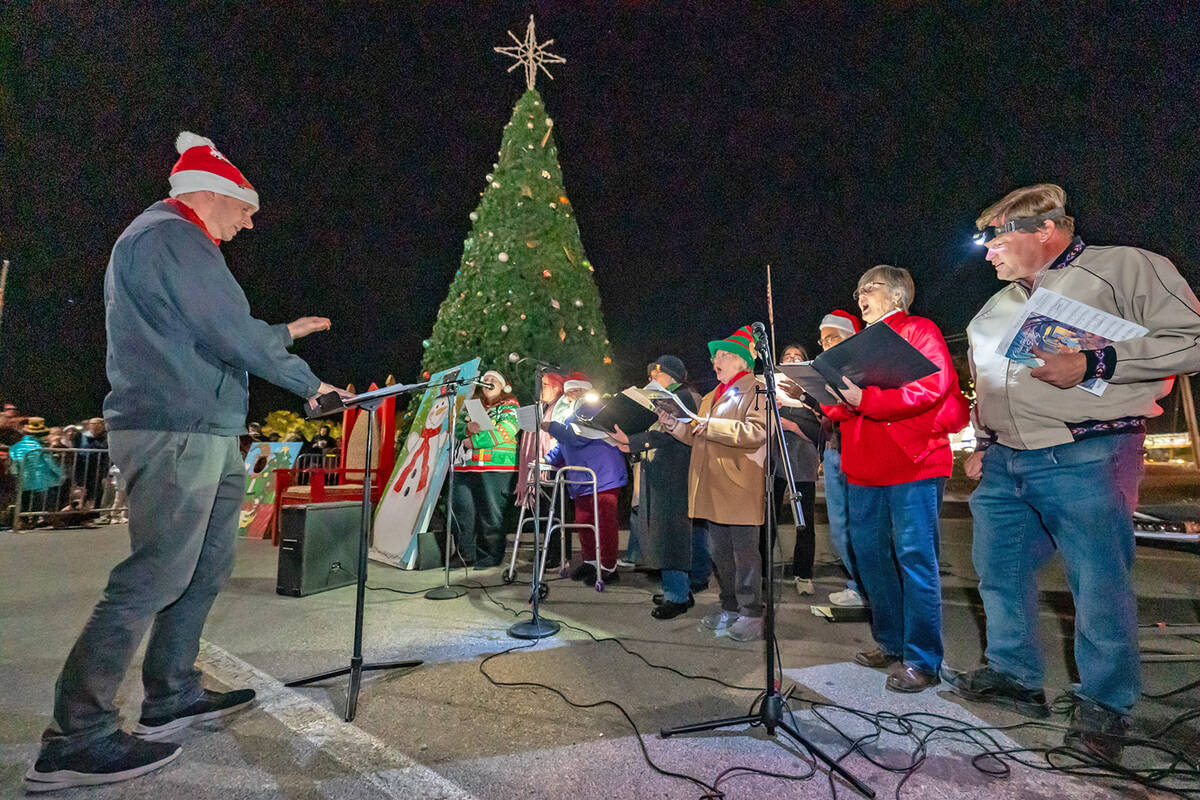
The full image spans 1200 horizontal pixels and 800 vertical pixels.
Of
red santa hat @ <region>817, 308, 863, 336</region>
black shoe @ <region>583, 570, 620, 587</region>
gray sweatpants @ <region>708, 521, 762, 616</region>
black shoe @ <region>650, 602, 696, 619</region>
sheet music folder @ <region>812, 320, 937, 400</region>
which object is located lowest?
black shoe @ <region>583, 570, 620, 587</region>

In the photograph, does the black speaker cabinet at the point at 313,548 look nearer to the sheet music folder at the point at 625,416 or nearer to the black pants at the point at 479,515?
the black pants at the point at 479,515

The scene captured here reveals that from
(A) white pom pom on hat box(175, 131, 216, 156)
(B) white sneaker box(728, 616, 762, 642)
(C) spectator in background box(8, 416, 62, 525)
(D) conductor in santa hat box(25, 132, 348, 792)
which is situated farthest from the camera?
(C) spectator in background box(8, 416, 62, 525)

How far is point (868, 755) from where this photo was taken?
6.38ft

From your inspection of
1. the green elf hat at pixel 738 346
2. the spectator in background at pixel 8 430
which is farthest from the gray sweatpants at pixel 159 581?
the spectator in background at pixel 8 430

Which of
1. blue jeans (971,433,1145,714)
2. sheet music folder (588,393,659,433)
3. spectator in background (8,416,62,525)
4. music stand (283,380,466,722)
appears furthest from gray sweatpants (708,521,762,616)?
spectator in background (8,416,62,525)

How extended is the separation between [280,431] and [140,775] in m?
25.4

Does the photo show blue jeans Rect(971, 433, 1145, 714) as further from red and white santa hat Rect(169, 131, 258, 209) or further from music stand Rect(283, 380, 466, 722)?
red and white santa hat Rect(169, 131, 258, 209)

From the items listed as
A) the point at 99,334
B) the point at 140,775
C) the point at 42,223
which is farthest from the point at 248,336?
the point at 99,334

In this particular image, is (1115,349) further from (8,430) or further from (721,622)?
(8,430)

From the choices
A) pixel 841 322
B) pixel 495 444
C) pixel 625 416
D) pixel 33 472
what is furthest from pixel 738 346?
pixel 33 472

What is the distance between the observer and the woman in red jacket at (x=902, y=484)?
2.61m

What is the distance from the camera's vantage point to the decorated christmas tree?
749cm

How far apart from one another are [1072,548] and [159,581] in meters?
3.45

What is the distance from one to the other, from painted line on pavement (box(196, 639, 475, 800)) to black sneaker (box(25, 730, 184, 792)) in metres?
0.43
